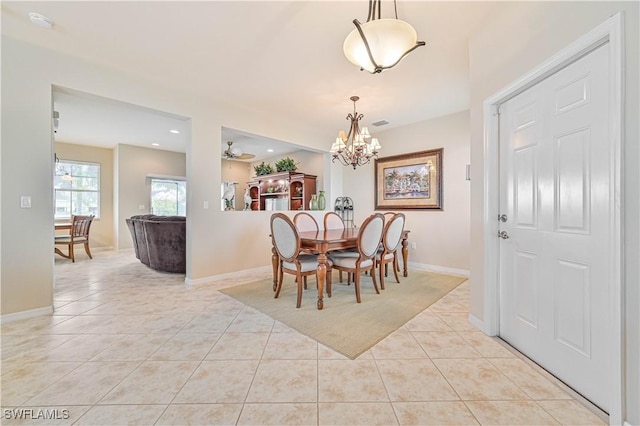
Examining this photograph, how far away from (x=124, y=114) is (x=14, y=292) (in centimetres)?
317

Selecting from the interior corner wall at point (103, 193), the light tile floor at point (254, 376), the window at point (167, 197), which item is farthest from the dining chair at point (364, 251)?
the interior corner wall at point (103, 193)

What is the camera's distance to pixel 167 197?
7.07 metres

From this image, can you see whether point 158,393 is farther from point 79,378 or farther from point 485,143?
point 485,143

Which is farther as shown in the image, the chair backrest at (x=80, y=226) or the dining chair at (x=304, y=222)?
the chair backrest at (x=80, y=226)

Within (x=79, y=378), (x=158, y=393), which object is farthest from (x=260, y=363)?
(x=79, y=378)

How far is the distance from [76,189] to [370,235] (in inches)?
288

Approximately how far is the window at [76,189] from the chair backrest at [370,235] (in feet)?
22.9

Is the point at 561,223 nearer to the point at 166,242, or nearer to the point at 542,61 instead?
the point at 542,61

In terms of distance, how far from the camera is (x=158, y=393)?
4.52ft

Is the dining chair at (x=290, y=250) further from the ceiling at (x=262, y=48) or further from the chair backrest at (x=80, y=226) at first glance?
the chair backrest at (x=80, y=226)

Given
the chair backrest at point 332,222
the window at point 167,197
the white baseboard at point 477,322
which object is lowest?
the white baseboard at point 477,322

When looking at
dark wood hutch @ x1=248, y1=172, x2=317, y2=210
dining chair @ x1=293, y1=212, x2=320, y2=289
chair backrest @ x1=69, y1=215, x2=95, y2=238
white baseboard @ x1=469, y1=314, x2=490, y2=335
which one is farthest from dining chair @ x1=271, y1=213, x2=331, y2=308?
chair backrest @ x1=69, y1=215, x2=95, y2=238

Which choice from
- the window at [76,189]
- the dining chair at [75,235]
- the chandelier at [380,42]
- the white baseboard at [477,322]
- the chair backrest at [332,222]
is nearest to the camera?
the chandelier at [380,42]

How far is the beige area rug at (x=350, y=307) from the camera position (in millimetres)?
2023
